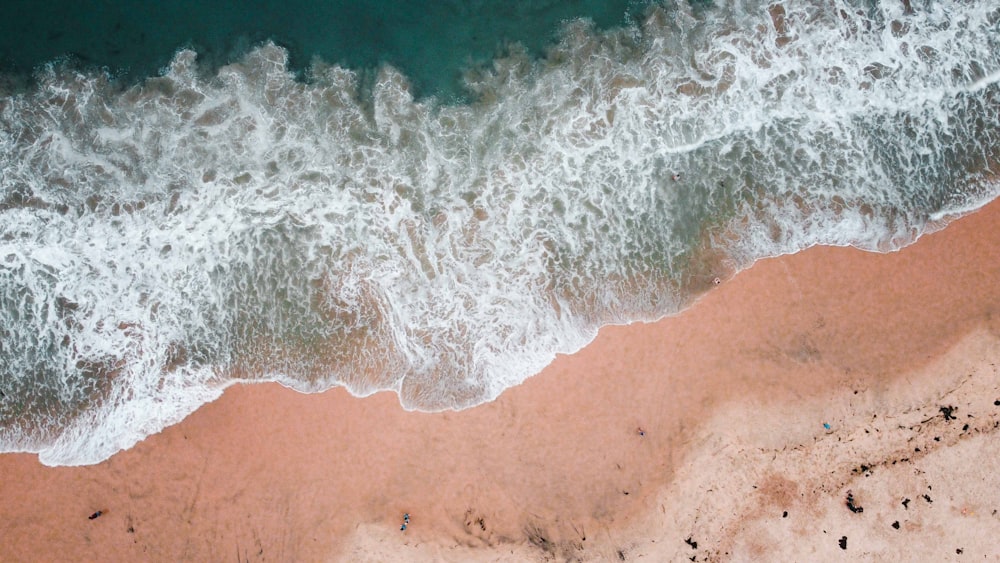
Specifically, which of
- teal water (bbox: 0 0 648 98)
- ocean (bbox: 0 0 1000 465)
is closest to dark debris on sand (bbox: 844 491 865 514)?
ocean (bbox: 0 0 1000 465)

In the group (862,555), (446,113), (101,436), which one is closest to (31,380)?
(101,436)

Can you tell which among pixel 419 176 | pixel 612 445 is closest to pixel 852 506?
pixel 612 445

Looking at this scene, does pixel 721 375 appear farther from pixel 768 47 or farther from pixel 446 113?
pixel 446 113

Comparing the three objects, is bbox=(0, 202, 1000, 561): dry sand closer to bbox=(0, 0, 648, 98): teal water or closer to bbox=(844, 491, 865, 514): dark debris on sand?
bbox=(844, 491, 865, 514): dark debris on sand

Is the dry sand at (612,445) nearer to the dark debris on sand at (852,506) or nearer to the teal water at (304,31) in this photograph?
the dark debris on sand at (852,506)

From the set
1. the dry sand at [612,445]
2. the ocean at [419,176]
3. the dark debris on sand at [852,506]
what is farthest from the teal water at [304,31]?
the dark debris on sand at [852,506]

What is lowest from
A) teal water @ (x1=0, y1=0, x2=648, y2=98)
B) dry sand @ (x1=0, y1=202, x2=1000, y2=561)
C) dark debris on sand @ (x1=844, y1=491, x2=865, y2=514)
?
dark debris on sand @ (x1=844, y1=491, x2=865, y2=514)

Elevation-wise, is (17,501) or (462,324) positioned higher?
(17,501)
